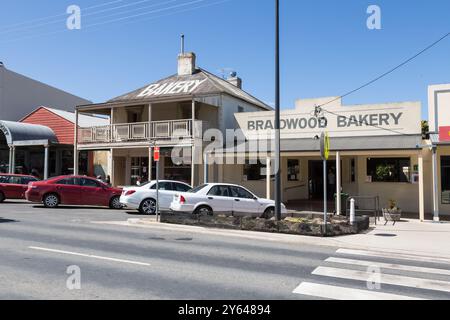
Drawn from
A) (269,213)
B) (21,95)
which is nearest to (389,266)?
(269,213)

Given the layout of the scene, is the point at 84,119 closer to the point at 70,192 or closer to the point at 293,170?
the point at 70,192

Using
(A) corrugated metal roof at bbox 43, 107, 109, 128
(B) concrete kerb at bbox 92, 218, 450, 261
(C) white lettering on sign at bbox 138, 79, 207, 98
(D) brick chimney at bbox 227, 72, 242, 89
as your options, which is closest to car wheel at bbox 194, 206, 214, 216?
(B) concrete kerb at bbox 92, 218, 450, 261

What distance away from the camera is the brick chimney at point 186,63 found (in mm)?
28062

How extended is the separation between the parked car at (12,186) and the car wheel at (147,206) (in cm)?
789

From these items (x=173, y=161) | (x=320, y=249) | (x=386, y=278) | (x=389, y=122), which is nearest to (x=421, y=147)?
(x=389, y=122)

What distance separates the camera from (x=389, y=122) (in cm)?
1783

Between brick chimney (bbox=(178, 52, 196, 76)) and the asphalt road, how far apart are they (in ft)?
60.0

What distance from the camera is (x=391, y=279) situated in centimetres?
715

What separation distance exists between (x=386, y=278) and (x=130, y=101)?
1886cm

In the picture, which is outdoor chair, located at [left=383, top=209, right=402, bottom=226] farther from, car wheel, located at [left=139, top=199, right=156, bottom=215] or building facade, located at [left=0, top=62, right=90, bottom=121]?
building facade, located at [left=0, top=62, right=90, bottom=121]

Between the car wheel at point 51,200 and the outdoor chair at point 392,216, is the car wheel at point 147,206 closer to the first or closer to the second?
the car wheel at point 51,200

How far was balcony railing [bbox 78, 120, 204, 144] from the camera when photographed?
2172 centimetres

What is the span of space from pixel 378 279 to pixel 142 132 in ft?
61.5
